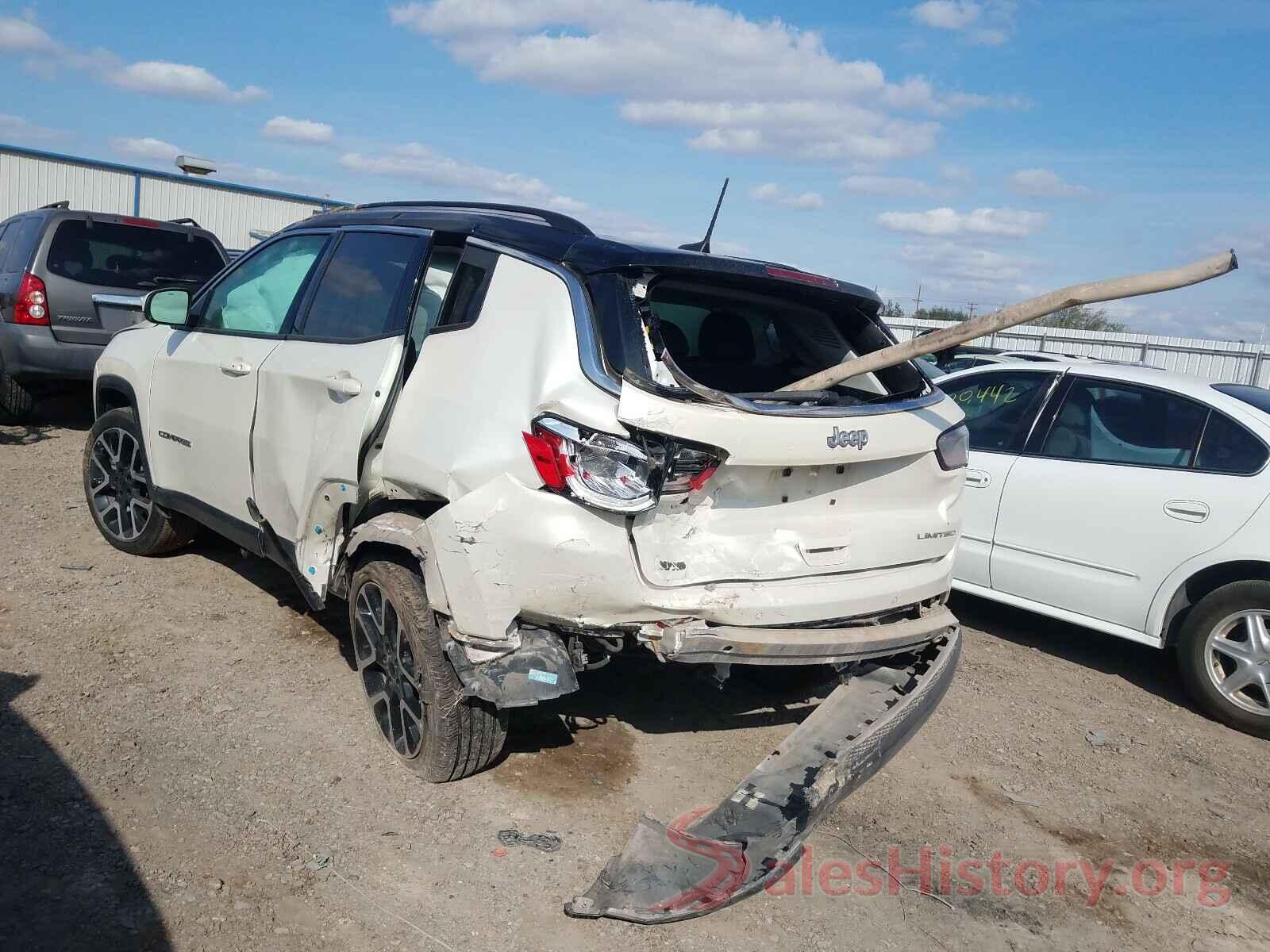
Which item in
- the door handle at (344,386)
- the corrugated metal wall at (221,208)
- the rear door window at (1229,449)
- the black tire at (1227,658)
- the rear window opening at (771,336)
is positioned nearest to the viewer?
the door handle at (344,386)

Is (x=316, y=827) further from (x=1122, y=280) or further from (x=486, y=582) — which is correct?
(x=1122, y=280)

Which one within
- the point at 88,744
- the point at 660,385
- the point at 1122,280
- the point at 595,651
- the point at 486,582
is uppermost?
the point at 1122,280

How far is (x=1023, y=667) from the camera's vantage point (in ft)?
18.0

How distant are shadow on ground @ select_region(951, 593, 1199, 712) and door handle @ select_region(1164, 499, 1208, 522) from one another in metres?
0.96

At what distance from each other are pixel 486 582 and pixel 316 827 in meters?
1.02

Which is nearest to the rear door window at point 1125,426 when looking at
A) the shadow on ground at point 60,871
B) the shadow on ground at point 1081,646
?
the shadow on ground at point 1081,646

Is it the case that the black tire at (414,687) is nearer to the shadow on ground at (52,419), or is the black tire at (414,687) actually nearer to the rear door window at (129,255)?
the rear door window at (129,255)

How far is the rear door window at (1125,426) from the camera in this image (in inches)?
204

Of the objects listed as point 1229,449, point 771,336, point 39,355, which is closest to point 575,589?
point 771,336

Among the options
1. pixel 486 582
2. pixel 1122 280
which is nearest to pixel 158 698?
pixel 486 582

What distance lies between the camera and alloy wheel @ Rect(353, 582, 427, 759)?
11.7 ft

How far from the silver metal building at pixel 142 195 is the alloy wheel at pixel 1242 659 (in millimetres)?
18593

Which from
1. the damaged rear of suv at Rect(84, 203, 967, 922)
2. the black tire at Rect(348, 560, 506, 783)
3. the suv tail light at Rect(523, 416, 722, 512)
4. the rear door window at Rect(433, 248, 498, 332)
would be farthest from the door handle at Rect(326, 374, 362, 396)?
the suv tail light at Rect(523, 416, 722, 512)

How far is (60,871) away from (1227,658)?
4.83m
